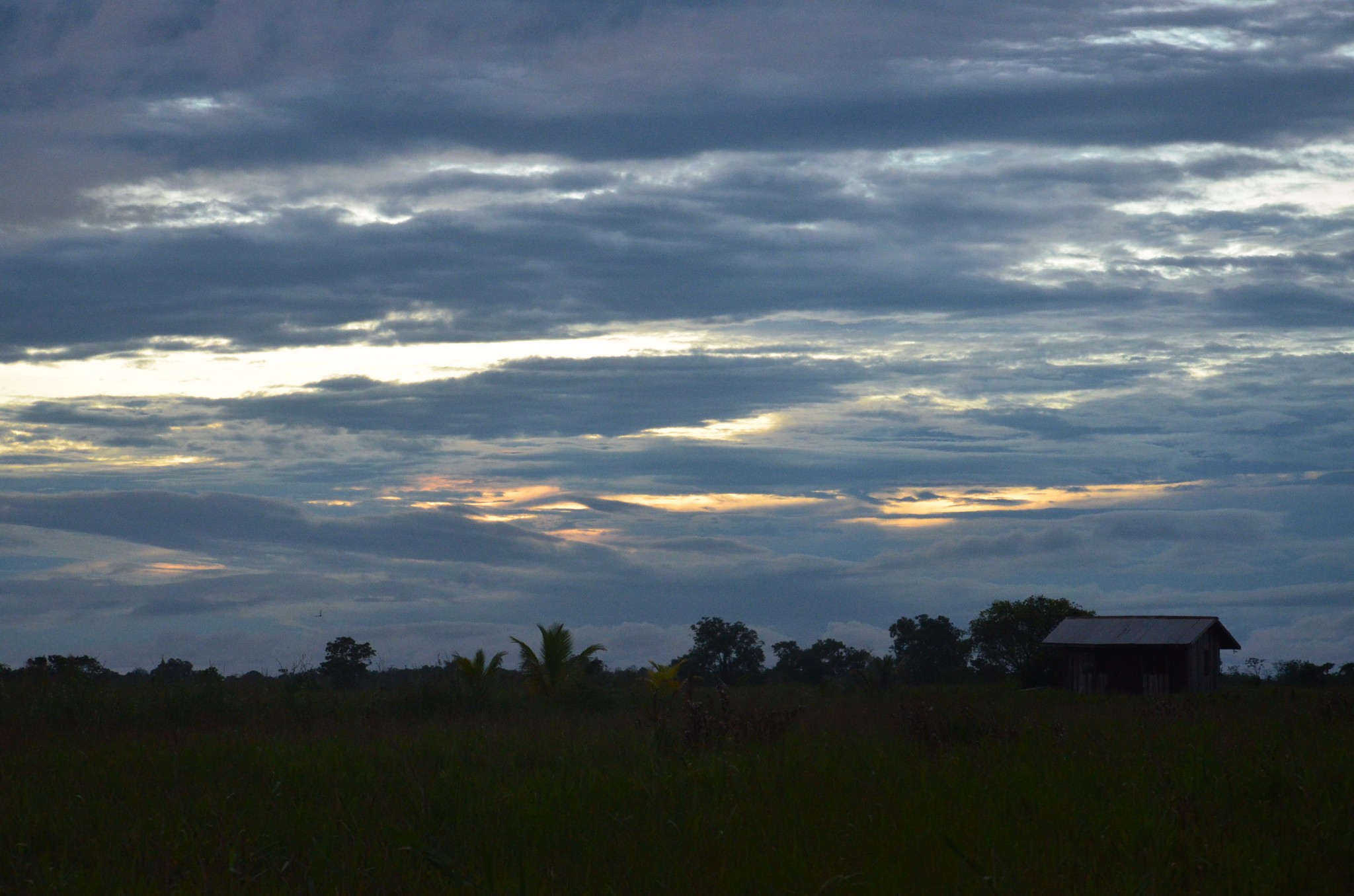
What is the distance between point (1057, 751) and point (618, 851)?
5325 millimetres

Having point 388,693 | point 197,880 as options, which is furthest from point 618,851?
point 388,693

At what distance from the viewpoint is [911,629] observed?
186 ft

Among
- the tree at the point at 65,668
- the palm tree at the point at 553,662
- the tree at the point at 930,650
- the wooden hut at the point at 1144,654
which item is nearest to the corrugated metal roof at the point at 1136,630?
the wooden hut at the point at 1144,654

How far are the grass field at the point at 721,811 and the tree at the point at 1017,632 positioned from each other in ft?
108

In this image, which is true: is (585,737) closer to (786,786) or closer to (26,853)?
(786,786)

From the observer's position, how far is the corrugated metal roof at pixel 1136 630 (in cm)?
3869

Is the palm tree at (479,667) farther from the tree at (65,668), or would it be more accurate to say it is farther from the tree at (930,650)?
the tree at (930,650)

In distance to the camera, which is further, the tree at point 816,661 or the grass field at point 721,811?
the tree at point 816,661

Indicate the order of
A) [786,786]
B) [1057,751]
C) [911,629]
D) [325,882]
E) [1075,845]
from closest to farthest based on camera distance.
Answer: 1. [325,882]
2. [1075,845]
3. [786,786]
4. [1057,751]
5. [911,629]

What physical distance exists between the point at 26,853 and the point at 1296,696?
30710mm

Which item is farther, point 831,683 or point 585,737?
point 831,683

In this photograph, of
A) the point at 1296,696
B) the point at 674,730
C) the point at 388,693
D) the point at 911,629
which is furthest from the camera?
the point at 911,629

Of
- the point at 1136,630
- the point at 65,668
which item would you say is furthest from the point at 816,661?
the point at 65,668

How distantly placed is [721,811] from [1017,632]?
42.3 metres
